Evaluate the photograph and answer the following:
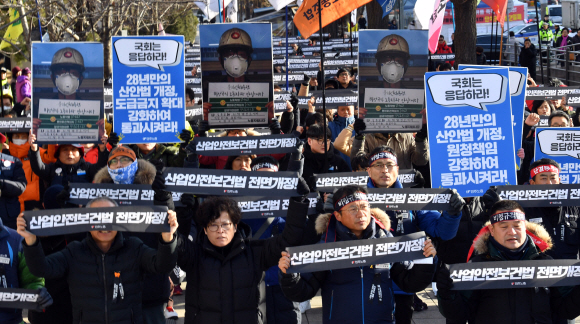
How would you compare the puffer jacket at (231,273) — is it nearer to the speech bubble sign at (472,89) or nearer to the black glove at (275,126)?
the speech bubble sign at (472,89)

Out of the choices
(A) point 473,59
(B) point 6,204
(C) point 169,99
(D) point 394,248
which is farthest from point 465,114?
(A) point 473,59

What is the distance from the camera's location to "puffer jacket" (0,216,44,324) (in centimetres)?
477

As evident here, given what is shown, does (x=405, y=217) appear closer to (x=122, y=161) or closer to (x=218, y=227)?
(x=218, y=227)

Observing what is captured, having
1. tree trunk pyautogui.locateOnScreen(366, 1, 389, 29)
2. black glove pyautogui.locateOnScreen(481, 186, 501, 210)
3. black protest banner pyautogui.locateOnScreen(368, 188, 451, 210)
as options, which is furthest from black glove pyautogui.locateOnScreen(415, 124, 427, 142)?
tree trunk pyautogui.locateOnScreen(366, 1, 389, 29)

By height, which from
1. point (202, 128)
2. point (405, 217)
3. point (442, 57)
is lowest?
point (405, 217)

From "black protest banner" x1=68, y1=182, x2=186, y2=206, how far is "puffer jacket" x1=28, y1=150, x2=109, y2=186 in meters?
1.55

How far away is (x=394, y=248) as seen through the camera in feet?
14.2

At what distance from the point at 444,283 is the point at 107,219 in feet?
6.94

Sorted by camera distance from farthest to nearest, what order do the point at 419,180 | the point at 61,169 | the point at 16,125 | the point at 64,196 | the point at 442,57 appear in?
the point at 442,57 < the point at 16,125 < the point at 61,169 < the point at 419,180 < the point at 64,196

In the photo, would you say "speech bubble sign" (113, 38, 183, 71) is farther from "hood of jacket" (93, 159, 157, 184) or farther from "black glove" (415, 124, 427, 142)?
"black glove" (415, 124, 427, 142)

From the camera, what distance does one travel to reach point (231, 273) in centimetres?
459

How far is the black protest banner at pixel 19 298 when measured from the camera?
14.7 feet

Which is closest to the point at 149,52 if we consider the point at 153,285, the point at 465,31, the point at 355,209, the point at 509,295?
the point at 153,285

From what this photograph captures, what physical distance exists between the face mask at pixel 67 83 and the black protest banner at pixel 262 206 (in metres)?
2.94
